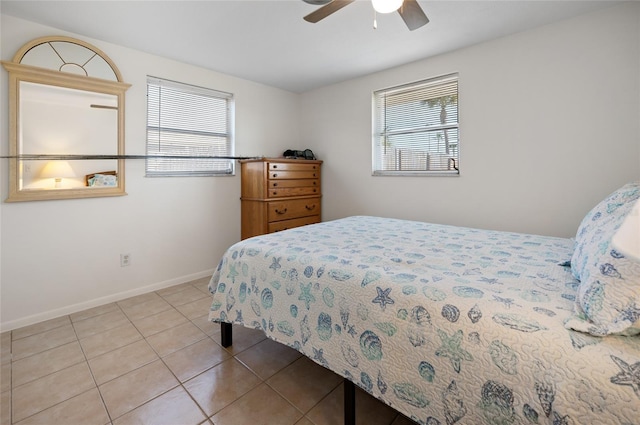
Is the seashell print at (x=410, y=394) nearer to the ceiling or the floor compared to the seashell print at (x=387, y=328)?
nearer to the floor

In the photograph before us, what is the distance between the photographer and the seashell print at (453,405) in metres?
0.93

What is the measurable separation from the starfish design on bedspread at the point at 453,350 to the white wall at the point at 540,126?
6.76ft

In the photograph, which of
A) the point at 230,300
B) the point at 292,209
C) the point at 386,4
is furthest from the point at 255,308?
the point at 292,209

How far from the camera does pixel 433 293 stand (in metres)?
1.11

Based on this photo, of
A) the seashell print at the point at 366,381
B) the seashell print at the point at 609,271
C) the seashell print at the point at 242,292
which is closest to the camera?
the seashell print at the point at 609,271

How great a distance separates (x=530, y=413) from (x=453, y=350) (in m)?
0.23

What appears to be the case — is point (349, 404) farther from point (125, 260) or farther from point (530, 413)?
point (125, 260)

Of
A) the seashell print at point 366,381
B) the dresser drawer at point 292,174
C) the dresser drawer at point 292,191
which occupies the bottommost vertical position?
the seashell print at point 366,381

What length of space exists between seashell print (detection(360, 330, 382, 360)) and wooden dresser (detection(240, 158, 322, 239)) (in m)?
2.29

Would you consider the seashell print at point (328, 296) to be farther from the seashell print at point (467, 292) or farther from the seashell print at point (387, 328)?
the seashell print at point (467, 292)

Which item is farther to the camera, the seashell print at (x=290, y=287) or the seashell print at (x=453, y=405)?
the seashell print at (x=290, y=287)

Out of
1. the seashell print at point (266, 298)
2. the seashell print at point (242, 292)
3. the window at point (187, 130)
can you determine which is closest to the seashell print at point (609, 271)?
the seashell print at point (266, 298)

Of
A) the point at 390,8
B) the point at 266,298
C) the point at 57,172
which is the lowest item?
the point at 266,298

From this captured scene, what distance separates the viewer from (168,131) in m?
3.08
